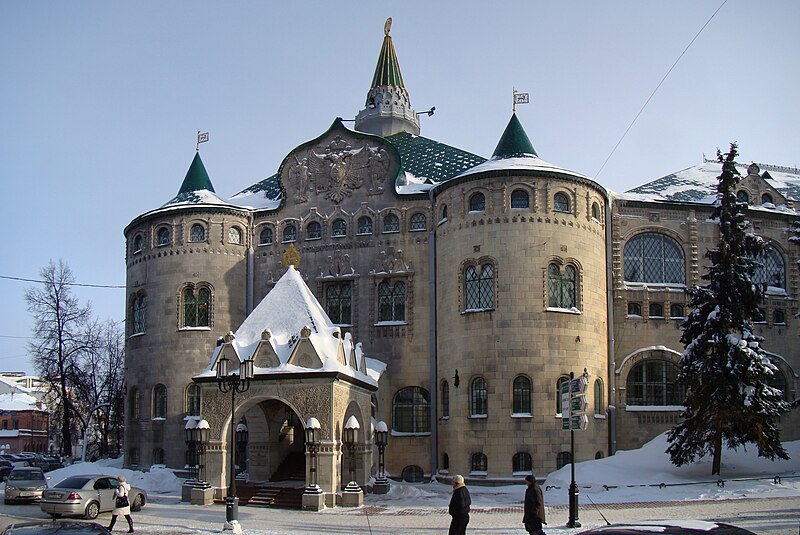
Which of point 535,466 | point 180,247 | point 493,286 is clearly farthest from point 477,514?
point 180,247

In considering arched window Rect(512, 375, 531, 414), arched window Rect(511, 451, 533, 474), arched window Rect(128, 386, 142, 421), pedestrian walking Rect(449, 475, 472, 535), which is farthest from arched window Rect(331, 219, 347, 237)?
pedestrian walking Rect(449, 475, 472, 535)

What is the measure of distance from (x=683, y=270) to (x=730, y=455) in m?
8.90

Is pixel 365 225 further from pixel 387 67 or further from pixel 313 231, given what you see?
pixel 387 67

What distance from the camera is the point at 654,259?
3878 centimetres

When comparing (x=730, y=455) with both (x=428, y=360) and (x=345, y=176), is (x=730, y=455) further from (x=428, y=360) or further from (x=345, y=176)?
(x=345, y=176)

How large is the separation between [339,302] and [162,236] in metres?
9.10

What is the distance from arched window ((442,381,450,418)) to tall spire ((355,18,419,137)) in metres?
17.9

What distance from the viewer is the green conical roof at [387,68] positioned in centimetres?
5112

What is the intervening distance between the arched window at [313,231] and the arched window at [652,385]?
14.7m

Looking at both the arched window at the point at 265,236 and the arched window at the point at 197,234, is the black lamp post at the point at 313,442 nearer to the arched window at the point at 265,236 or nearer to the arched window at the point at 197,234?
the arched window at the point at 265,236

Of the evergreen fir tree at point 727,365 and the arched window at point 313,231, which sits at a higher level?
the arched window at point 313,231

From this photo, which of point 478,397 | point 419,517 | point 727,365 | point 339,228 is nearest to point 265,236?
point 339,228

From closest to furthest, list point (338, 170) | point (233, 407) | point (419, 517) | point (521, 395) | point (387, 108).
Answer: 1. point (233, 407)
2. point (419, 517)
3. point (521, 395)
4. point (338, 170)
5. point (387, 108)

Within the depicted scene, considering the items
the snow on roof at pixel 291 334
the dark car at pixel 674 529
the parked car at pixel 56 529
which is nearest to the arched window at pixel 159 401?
the snow on roof at pixel 291 334
